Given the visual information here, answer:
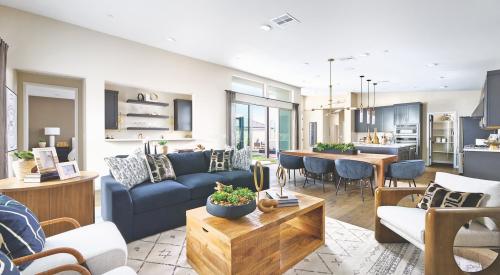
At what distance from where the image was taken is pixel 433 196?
2160 millimetres

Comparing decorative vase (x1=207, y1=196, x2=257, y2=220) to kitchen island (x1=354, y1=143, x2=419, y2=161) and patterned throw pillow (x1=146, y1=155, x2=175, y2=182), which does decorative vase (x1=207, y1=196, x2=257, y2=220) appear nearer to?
patterned throw pillow (x1=146, y1=155, x2=175, y2=182)

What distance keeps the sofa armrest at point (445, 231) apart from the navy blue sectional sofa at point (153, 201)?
2.39m

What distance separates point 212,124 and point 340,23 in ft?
12.6

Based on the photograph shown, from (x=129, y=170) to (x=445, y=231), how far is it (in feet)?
10.2

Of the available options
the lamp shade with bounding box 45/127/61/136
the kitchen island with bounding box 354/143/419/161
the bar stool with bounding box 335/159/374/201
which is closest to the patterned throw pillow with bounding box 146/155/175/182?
the bar stool with bounding box 335/159/374/201

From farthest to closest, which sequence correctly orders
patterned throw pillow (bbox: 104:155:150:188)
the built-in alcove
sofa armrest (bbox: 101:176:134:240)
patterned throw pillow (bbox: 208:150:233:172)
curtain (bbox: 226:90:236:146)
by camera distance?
curtain (bbox: 226:90:236:146) → the built-in alcove → patterned throw pillow (bbox: 208:150:233:172) → patterned throw pillow (bbox: 104:155:150:188) → sofa armrest (bbox: 101:176:134:240)

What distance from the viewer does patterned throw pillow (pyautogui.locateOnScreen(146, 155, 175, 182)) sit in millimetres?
3143

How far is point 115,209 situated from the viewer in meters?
2.38

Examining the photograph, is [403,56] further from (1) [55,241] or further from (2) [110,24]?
(1) [55,241]

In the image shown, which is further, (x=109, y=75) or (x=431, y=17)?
(x=109, y=75)

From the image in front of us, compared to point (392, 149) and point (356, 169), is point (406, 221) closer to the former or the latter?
point (356, 169)

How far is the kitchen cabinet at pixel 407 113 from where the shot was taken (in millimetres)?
A: 8328

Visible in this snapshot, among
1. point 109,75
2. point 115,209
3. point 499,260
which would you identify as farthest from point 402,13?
point 109,75

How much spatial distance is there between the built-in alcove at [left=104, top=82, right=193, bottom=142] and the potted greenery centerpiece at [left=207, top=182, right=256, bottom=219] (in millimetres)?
3765
